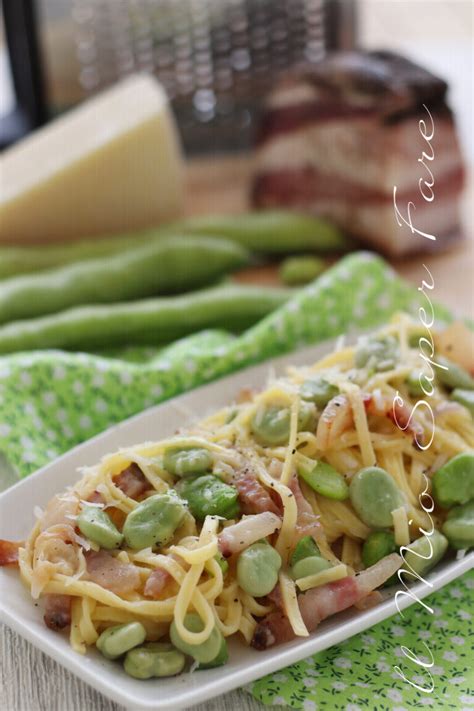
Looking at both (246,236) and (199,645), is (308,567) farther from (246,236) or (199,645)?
(246,236)

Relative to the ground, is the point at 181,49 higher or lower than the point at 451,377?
lower

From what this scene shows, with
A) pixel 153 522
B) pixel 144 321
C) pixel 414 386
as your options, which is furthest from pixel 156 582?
pixel 144 321

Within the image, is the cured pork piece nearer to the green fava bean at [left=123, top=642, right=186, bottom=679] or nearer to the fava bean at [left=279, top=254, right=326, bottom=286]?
the fava bean at [left=279, top=254, right=326, bottom=286]

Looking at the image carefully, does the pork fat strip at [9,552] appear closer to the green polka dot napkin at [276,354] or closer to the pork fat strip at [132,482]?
the pork fat strip at [132,482]

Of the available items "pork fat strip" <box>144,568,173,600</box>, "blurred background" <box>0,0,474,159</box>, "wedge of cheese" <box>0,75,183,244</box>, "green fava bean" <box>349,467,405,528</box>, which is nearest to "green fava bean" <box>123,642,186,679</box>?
"pork fat strip" <box>144,568,173,600</box>

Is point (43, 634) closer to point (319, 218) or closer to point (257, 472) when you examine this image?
point (257, 472)

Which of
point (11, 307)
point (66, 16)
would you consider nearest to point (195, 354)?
point (11, 307)
